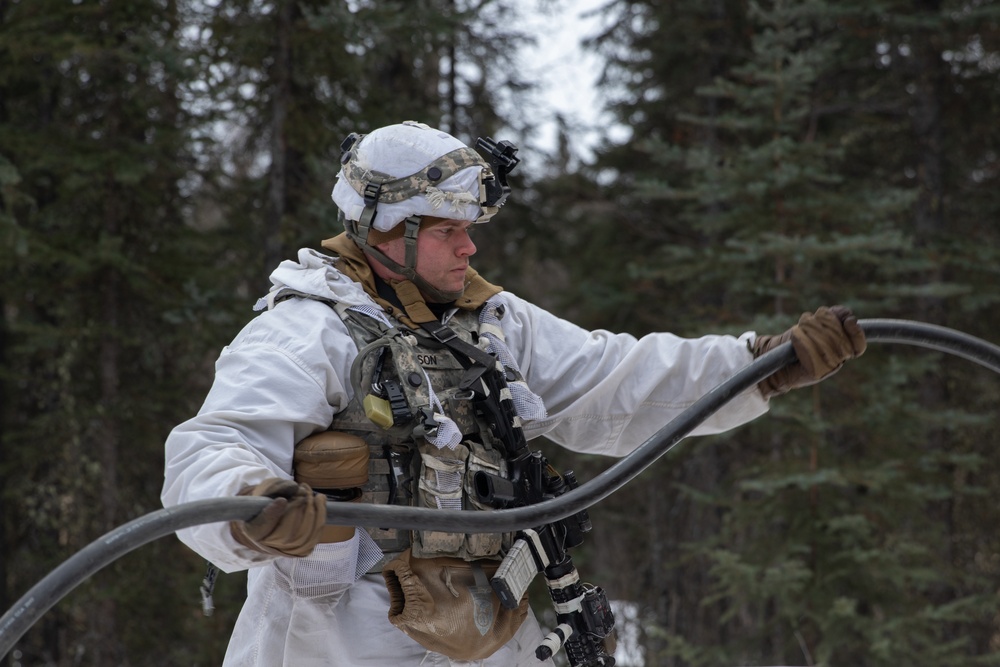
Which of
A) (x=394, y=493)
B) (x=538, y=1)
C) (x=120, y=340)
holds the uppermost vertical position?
(x=538, y=1)

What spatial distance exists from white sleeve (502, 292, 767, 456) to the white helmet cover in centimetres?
45

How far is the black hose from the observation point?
2100 millimetres

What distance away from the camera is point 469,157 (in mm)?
3217

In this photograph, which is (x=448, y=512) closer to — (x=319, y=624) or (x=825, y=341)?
(x=319, y=624)

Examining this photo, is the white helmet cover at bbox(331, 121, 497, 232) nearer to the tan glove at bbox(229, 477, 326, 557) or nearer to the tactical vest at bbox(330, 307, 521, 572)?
the tactical vest at bbox(330, 307, 521, 572)

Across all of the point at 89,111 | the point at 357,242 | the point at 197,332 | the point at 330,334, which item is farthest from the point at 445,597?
the point at 89,111

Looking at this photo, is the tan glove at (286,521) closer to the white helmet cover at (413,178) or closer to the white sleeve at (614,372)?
the white helmet cover at (413,178)

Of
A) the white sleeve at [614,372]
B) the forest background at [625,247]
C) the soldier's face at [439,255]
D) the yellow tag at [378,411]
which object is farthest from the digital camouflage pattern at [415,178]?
the forest background at [625,247]

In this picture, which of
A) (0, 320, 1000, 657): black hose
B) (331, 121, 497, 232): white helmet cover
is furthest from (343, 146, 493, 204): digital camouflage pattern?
(0, 320, 1000, 657): black hose

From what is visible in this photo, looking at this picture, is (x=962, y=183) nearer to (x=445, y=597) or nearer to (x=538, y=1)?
(x=538, y=1)

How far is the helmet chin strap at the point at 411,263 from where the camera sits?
3.15 metres

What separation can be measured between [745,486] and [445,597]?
509cm

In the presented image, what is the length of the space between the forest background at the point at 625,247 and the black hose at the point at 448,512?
455cm

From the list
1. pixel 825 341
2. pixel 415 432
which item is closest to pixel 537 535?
pixel 415 432
